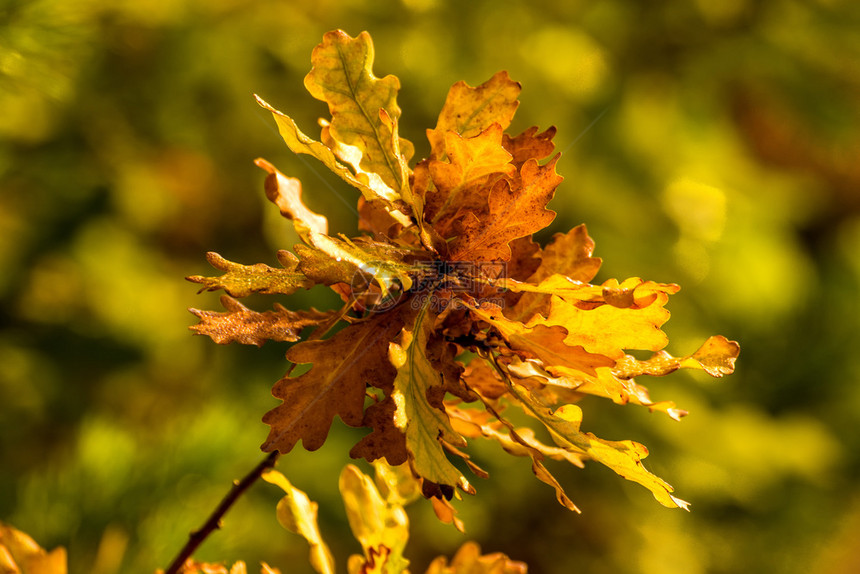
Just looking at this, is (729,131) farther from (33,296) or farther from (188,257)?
(33,296)

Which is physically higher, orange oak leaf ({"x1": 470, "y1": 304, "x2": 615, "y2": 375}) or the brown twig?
orange oak leaf ({"x1": 470, "y1": 304, "x2": 615, "y2": 375})

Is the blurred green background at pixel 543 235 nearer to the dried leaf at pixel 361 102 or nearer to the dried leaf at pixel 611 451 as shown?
the dried leaf at pixel 361 102

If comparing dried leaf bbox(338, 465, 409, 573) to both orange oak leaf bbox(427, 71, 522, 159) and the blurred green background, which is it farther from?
the blurred green background

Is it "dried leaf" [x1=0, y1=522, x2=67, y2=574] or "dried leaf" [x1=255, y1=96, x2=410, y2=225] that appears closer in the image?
"dried leaf" [x1=255, y1=96, x2=410, y2=225]

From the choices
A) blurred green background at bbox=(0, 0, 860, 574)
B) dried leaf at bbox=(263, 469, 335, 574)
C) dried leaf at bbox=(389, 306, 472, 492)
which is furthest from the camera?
blurred green background at bbox=(0, 0, 860, 574)

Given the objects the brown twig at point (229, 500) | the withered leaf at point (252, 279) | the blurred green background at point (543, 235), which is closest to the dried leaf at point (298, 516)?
the brown twig at point (229, 500)

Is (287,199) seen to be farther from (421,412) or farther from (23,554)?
(23,554)

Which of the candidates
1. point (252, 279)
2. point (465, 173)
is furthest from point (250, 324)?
point (465, 173)

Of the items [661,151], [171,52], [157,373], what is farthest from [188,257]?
[661,151]

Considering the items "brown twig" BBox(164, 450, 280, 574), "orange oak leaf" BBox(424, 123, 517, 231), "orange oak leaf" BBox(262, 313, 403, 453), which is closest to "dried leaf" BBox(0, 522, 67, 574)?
"brown twig" BBox(164, 450, 280, 574)
